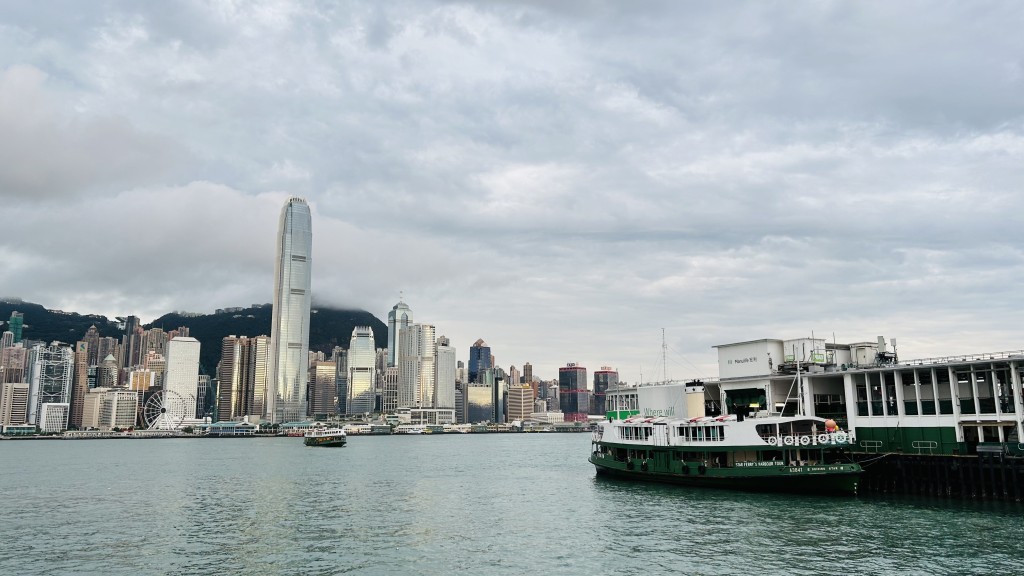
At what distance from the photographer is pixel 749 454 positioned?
201 ft

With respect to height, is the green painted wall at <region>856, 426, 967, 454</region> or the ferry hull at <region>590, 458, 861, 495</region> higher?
A: the green painted wall at <region>856, 426, 967, 454</region>

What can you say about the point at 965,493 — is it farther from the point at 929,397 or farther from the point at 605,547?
the point at 605,547

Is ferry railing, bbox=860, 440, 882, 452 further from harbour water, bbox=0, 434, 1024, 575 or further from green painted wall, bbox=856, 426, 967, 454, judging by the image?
harbour water, bbox=0, 434, 1024, 575

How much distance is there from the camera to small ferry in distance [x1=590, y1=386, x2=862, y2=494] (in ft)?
189

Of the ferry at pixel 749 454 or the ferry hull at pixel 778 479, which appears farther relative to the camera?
the ferry at pixel 749 454

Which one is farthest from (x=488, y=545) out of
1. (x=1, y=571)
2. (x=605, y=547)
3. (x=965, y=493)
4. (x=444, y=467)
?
(x=444, y=467)

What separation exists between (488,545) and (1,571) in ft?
85.9

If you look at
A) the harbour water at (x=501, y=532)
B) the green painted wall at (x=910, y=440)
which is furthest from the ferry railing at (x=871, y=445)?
the harbour water at (x=501, y=532)

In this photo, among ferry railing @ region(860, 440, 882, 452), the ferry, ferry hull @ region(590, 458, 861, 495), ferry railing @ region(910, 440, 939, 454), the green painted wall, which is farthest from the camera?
ferry railing @ region(860, 440, 882, 452)

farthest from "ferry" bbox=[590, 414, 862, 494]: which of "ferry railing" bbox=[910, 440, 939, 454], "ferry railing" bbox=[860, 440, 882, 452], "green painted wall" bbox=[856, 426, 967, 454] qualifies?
"ferry railing" bbox=[910, 440, 939, 454]

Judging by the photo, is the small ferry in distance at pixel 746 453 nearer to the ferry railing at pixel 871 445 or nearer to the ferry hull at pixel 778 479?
the ferry hull at pixel 778 479

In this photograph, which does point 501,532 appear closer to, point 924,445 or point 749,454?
point 749,454

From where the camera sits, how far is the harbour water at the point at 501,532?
37969 mm

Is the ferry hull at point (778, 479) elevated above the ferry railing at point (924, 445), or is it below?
below
